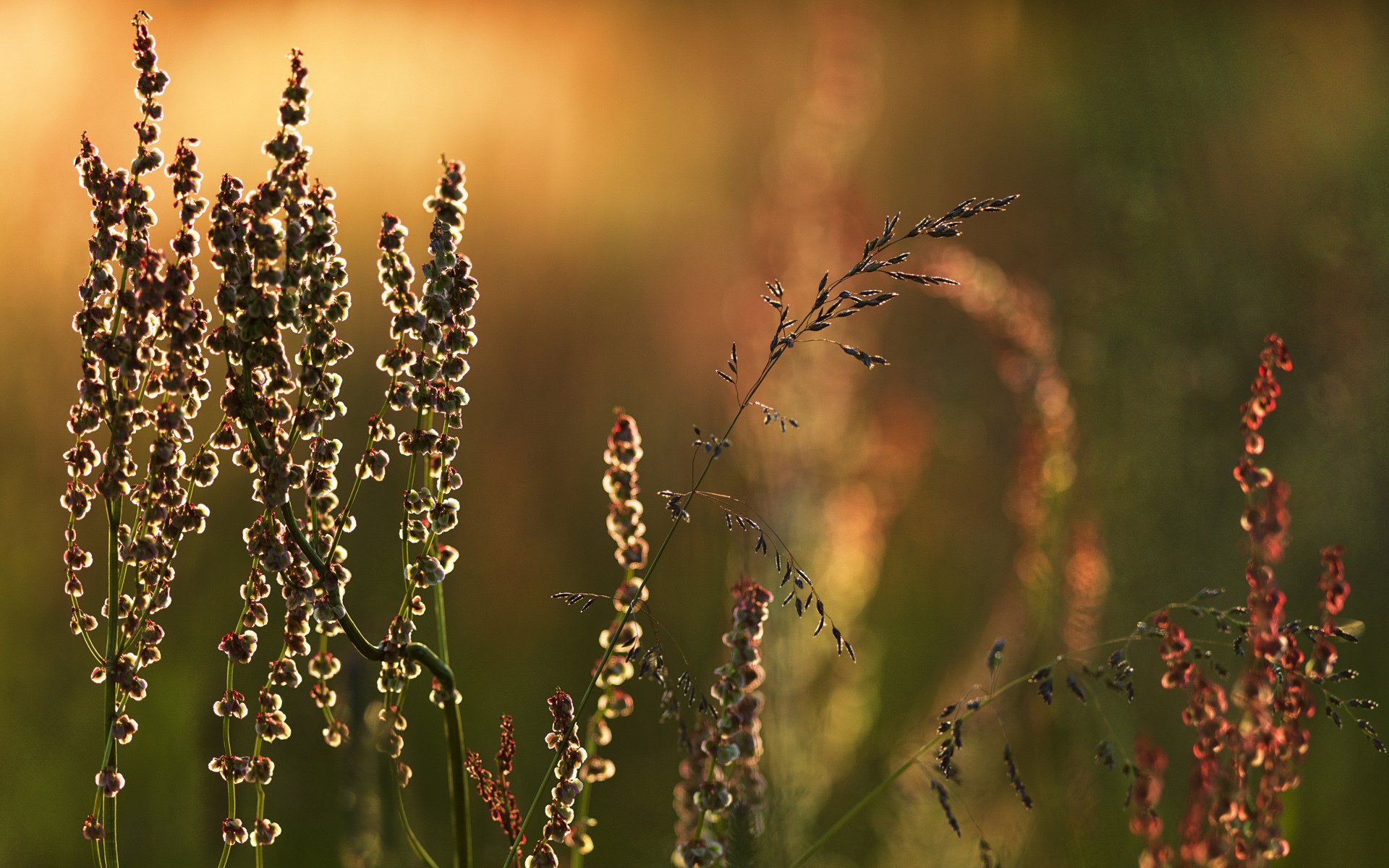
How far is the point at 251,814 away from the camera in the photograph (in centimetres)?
192

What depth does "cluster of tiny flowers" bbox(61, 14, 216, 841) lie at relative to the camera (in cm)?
103

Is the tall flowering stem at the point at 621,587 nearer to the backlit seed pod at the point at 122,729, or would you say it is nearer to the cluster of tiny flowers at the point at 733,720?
the cluster of tiny flowers at the point at 733,720

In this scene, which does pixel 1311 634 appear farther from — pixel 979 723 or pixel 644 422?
pixel 644 422

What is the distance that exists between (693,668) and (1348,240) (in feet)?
8.08

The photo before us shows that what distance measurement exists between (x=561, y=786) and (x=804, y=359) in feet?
6.58

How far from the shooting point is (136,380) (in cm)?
102

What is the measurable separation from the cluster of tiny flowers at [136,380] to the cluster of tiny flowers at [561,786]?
1.15 ft

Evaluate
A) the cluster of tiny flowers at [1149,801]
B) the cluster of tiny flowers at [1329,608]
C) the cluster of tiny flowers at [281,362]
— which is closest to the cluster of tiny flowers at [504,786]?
the cluster of tiny flowers at [281,362]

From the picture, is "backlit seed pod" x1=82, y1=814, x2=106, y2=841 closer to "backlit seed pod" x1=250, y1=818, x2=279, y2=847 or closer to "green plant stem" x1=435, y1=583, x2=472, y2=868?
"backlit seed pod" x1=250, y1=818, x2=279, y2=847

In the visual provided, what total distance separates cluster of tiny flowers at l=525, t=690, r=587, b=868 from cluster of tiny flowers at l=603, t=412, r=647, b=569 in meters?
0.18

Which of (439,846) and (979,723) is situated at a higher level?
(979,723)

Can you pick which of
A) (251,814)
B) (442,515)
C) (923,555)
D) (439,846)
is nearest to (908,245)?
(923,555)

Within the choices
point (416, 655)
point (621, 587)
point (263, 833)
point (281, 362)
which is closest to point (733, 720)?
point (621, 587)

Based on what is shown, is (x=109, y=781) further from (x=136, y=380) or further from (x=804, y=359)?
(x=804, y=359)
